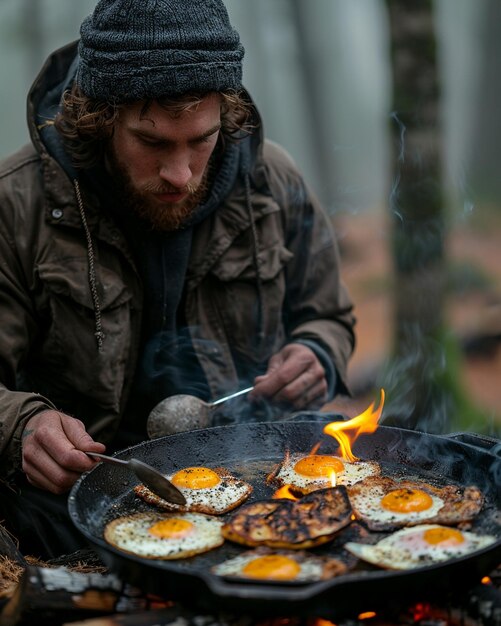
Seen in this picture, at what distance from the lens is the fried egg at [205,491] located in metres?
2.66

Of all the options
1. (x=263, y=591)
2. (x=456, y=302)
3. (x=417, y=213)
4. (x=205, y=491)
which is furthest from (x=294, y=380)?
(x=456, y=302)

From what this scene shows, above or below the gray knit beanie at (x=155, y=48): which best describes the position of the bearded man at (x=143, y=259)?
below

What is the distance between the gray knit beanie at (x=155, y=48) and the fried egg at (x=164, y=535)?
A: 1.61 m

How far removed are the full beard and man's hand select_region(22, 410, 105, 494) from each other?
0.99 meters

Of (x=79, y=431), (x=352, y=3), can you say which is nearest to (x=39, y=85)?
(x=79, y=431)

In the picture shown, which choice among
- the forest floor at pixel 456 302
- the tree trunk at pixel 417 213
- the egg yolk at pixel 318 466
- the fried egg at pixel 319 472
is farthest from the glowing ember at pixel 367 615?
the tree trunk at pixel 417 213

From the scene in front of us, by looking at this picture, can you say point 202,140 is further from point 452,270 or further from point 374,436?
point 452,270

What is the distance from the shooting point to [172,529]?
8.11ft

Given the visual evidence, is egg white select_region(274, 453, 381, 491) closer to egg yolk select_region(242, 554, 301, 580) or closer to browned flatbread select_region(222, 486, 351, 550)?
browned flatbread select_region(222, 486, 351, 550)

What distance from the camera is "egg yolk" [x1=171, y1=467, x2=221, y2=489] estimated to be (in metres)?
2.80

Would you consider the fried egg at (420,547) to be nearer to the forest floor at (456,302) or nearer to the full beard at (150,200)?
the full beard at (150,200)

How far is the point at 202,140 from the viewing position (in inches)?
131

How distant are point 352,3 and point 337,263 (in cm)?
1506

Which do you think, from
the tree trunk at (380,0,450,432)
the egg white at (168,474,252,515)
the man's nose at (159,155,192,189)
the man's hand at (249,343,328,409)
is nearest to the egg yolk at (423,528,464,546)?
the egg white at (168,474,252,515)
